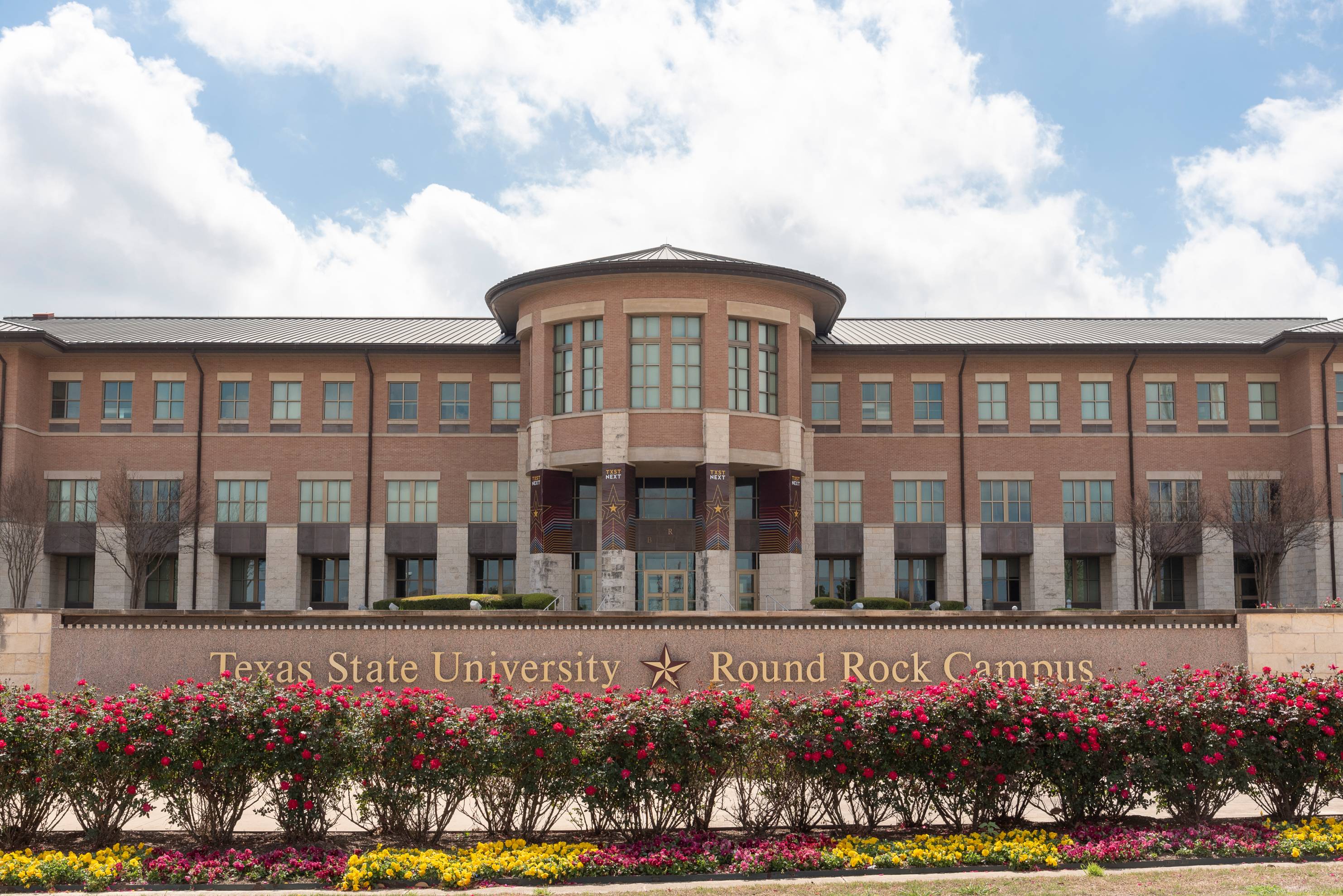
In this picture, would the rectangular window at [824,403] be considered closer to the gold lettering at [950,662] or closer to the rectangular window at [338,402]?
the rectangular window at [338,402]

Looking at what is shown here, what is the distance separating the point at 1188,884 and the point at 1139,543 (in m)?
33.6

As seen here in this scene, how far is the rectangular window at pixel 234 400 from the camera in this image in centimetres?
4222

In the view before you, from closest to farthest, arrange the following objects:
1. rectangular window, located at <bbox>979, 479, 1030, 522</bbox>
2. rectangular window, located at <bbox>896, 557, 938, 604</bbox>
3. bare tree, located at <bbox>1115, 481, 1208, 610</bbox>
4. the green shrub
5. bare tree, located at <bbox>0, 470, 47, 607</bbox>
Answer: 1. the green shrub
2. bare tree, located at <bbox>0, 470, 47, 607</bbox>
3. bare tree, located at <bbox>1115, 481, 1208, 610</bbox>
4. rectangular window, located at <bbox>979, 479, 1030, 522</bbox>
5. rectangular window, located at <bbox>896, 557, 938, 604</bbox>

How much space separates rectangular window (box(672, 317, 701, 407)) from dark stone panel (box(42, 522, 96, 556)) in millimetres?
22578

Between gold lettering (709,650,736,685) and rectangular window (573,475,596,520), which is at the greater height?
rectangular window (573,475,596,520)

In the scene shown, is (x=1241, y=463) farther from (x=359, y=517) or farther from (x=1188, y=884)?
(x=1188, y=884)

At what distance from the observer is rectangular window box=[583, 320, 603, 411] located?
3572 centimetres

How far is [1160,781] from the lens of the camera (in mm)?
11625

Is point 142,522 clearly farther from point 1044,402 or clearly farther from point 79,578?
point 1044,402

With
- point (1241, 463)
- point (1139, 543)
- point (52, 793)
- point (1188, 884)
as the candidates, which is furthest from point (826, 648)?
point (1241, 463)

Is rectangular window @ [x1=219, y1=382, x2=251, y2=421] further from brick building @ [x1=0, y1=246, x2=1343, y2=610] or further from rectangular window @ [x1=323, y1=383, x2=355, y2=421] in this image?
rectangular window @ [x1=323, y1=383, x2=355, y2=421]

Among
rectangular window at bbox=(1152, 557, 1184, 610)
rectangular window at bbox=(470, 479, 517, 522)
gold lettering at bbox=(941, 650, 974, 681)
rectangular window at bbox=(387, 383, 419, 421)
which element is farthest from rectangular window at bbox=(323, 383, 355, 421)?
rectangular window at bbox=(1152, 557, 1184, 610)

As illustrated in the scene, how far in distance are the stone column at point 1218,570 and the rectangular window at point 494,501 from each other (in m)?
25.2

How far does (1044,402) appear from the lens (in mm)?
42406
